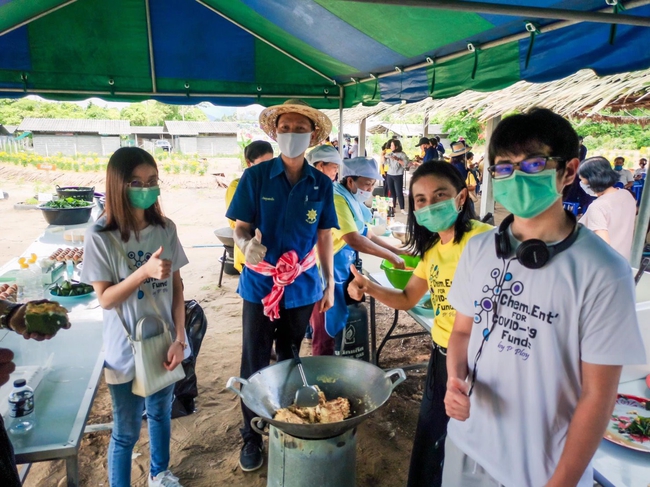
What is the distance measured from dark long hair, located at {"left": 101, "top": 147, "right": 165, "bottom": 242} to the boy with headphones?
1.37 metres

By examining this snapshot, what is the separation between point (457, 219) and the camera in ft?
5.72

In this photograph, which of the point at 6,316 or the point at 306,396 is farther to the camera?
the point at 306,396

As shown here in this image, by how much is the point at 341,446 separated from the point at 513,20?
2056mm

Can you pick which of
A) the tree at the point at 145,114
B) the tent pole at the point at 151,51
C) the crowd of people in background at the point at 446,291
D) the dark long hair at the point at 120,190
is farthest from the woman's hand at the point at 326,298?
the tree at the point at 145,114

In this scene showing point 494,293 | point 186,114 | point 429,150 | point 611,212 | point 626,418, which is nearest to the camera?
point 494,293

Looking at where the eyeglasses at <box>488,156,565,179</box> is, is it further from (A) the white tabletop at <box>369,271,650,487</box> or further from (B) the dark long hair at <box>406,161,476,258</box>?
(A) the white tabletop at <box>369,271,650,487</box>

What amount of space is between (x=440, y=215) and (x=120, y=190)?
4.34ft

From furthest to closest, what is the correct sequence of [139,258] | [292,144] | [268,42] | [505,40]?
[268,42] → [292,144] → [505,40] → [139,258]

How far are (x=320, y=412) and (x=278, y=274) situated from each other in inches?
A: 28.9

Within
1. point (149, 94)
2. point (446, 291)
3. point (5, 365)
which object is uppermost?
point (149, 94)

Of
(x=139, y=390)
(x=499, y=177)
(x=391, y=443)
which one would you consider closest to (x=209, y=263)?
(x=391, y=443)

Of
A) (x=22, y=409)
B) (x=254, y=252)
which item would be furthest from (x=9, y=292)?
(x=254, y=252)

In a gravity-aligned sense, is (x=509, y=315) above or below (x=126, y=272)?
above

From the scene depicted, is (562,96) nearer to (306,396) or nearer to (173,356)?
(306,396)
